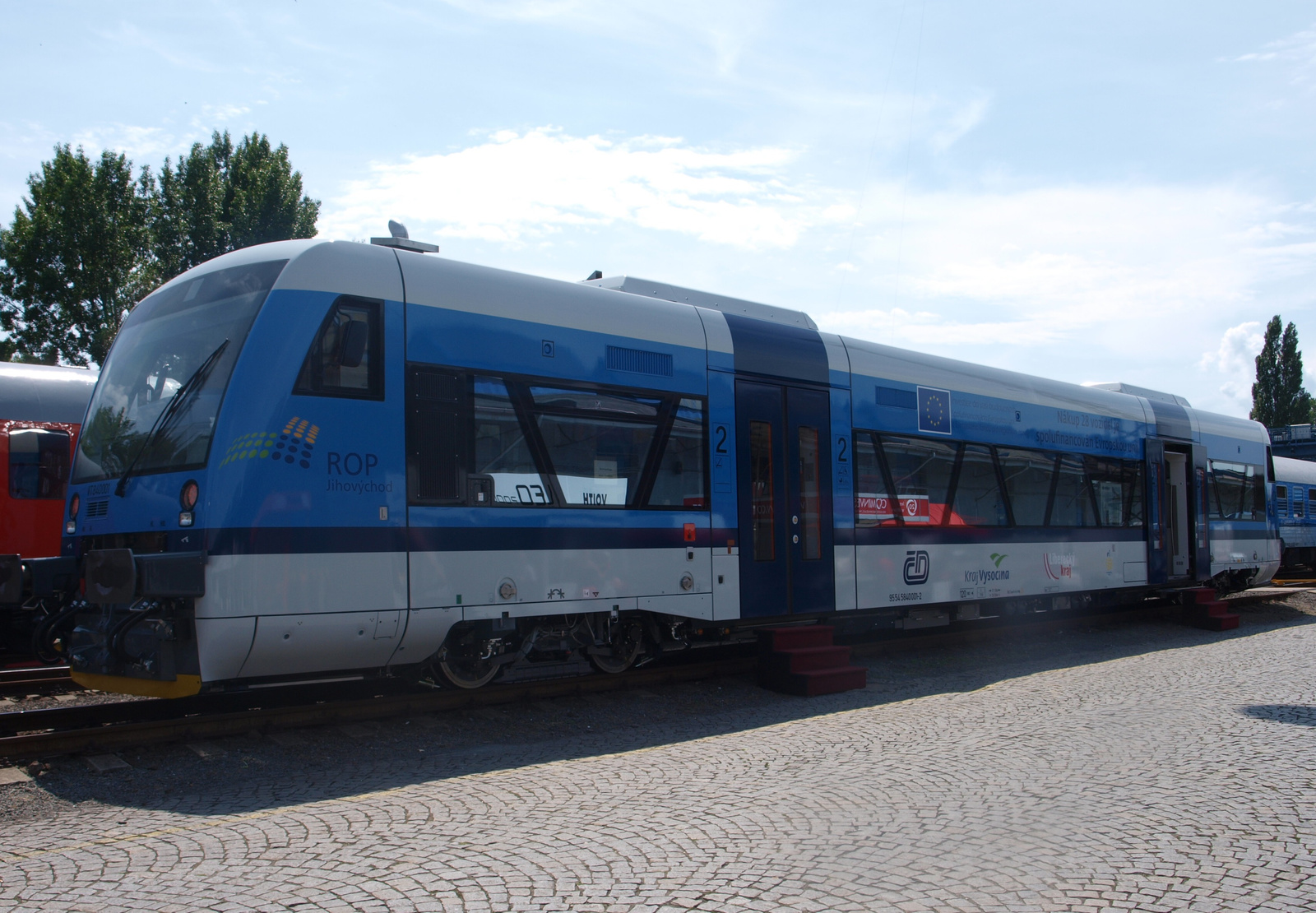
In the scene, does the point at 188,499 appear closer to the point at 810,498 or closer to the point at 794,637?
the point at 794,637

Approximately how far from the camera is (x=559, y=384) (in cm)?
750

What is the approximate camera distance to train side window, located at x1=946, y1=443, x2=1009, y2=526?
11.3 meters

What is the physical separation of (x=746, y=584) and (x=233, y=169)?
107 feet

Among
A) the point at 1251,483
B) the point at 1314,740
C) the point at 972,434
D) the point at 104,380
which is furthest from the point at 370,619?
the point at 1251,483

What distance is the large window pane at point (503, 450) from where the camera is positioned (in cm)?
699

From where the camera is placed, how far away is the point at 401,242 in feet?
23.7

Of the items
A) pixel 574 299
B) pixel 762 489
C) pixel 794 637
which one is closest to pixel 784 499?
pixel 762 489

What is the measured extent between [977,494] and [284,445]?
815cm

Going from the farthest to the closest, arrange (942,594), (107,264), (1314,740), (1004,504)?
(107,264) → (1004,504) → (942,594) → (1314,740)

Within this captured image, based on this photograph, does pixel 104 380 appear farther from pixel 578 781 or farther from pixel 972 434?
pixel 972 434

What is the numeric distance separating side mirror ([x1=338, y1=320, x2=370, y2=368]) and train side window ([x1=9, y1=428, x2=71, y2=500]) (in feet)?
23.6

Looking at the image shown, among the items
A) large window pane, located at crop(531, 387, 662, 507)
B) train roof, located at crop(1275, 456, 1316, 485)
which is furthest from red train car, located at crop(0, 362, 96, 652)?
train roof, located at crop(1275, 456, 1316, 485)

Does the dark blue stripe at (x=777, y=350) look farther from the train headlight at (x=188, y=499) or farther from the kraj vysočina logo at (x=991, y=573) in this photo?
the train headlight at (x=188, y=499)

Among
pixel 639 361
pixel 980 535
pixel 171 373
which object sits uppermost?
pixel 639 361
